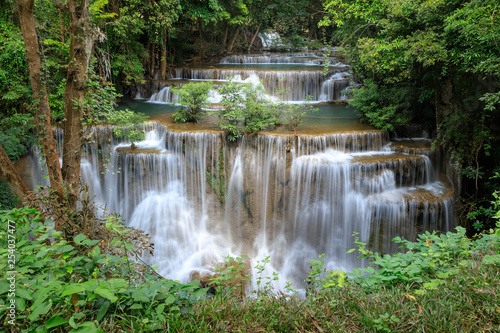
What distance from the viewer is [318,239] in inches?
322

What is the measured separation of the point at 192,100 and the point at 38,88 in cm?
486

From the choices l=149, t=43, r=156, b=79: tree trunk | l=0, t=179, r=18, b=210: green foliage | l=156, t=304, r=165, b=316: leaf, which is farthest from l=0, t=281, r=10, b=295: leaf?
l=149, t=43, r=156, b=79: tree trunk

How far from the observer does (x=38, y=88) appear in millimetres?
5121

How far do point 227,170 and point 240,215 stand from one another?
1366mm

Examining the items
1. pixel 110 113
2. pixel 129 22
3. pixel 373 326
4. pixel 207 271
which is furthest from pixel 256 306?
pixel 129 22

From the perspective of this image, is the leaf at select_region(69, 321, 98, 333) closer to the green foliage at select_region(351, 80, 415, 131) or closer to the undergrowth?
the undergrowth

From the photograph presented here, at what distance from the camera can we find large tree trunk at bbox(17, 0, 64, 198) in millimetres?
4797

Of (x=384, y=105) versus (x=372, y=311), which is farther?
(x=384, y=105)

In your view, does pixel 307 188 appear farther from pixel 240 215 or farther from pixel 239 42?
pixel 239 42

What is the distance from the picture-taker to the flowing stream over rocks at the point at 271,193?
7.74 metres

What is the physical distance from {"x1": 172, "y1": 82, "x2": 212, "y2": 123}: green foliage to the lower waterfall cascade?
1.15 metres

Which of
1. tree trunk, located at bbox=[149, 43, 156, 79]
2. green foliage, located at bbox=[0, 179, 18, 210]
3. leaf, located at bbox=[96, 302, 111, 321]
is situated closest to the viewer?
leaf, located at bbox=[96, 302, 111, 321]

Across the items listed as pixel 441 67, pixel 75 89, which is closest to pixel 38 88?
pixel 75 89

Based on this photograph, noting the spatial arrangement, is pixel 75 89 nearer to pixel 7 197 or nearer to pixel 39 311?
pixel 39 311
